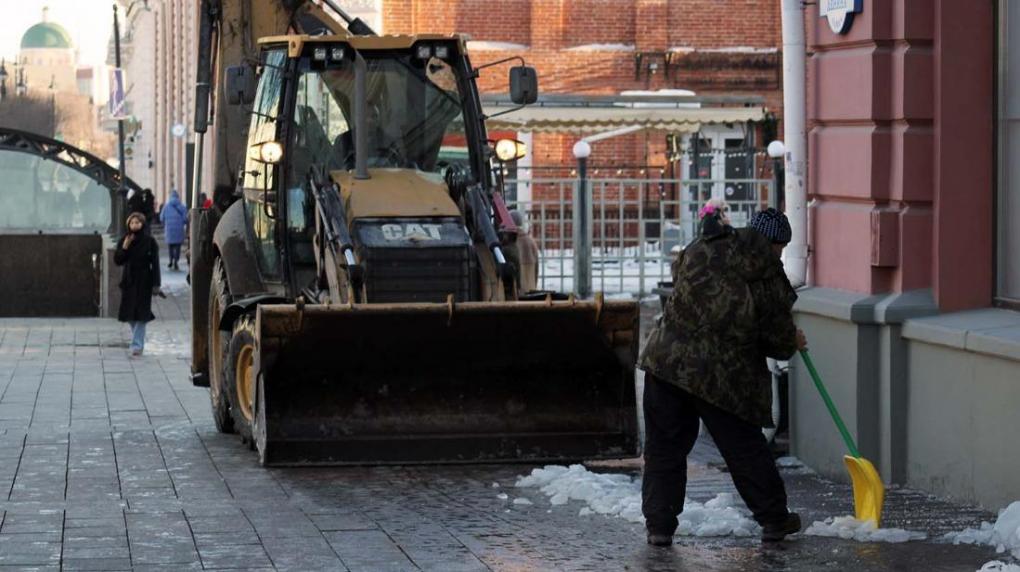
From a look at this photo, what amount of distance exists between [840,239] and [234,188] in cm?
518

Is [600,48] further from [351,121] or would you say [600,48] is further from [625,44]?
[351,121]

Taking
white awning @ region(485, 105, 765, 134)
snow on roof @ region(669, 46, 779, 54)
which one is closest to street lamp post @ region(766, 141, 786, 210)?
white awning @ region(485, 105, 765, 134)

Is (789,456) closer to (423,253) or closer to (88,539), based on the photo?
(423,253)

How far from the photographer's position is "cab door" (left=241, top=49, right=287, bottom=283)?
1284cm

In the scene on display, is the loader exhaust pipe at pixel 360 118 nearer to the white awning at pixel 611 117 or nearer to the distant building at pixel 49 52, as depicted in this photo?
the white awning at pixel 611 117

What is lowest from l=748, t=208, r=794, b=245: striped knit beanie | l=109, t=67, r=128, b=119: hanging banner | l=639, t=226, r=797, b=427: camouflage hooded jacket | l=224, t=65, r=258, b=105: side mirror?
l=639, t=226, r=797, b=427: camouflage hooded jacket

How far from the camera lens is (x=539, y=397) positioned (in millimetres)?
11539

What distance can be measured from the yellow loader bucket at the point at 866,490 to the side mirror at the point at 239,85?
16.6 feet

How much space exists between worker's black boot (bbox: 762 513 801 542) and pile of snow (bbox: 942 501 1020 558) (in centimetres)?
67

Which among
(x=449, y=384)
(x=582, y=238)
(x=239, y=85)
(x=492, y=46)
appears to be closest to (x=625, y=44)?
(x=492, y=46)

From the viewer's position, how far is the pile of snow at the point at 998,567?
7719mm

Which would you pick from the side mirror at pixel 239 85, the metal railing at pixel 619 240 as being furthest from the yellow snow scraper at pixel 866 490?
the metal railing at pixel 619 240

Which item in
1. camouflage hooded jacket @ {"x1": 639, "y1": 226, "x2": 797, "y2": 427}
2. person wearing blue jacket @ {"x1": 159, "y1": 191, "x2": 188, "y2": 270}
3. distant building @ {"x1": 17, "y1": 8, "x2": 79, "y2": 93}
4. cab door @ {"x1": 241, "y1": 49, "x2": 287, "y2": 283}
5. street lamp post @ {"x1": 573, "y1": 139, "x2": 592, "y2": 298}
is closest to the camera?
camouflage hooded jacket @ {"x1": 639, "y1": 226, "x2": 797, "y2": 427}

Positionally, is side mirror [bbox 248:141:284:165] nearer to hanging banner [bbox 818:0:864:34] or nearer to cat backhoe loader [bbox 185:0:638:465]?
cat backhoe loader [bbox 185:0:638:465]
